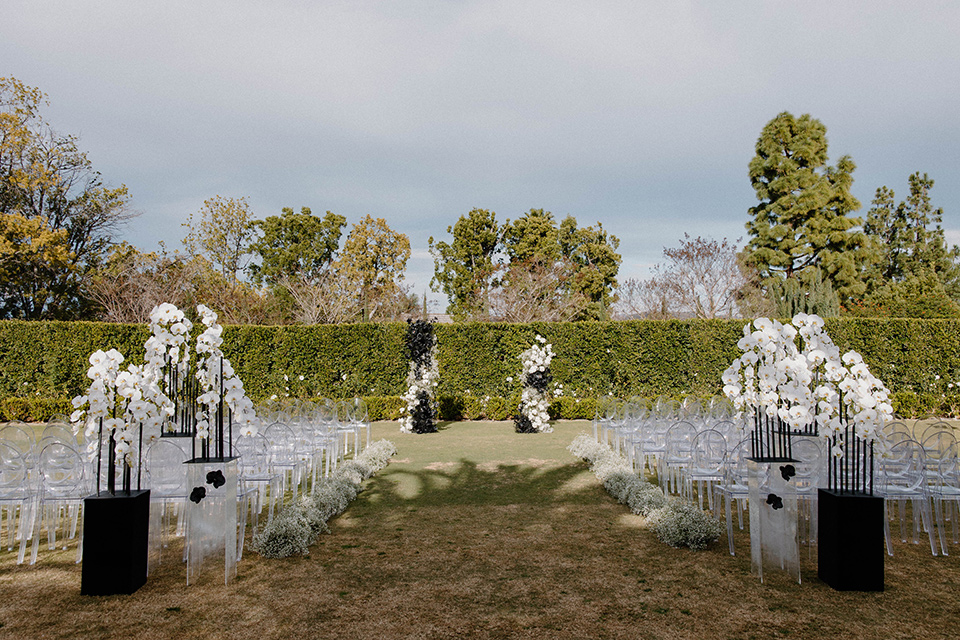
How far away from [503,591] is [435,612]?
23.6 inches

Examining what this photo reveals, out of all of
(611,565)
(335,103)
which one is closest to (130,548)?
(611,565)

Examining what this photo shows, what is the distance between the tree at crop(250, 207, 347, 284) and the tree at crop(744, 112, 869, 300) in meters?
24.4

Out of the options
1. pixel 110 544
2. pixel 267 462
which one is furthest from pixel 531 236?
pixel 110 544

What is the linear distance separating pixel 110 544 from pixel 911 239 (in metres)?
39.5

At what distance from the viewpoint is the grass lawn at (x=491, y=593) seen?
353cm

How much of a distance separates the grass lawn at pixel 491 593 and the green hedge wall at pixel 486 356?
381 inches

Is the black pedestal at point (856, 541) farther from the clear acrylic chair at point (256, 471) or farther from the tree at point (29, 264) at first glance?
the tree at point (29, 264)

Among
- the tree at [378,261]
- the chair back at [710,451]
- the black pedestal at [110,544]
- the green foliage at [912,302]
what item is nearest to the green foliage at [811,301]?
the green foliage at [912,302]

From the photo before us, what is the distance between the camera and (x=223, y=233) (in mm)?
28766

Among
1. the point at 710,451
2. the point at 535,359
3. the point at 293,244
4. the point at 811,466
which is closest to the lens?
the point at 811,466

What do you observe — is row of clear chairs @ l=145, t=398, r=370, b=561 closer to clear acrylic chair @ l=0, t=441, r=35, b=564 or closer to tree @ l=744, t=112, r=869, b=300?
clear acrylic chair @ l=0, t=441, r=35, b=564

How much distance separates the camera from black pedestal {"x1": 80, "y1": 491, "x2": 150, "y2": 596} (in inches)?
157

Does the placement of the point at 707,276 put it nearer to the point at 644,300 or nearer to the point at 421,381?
the point at 644,300

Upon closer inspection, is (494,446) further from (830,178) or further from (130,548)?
(830,178)
